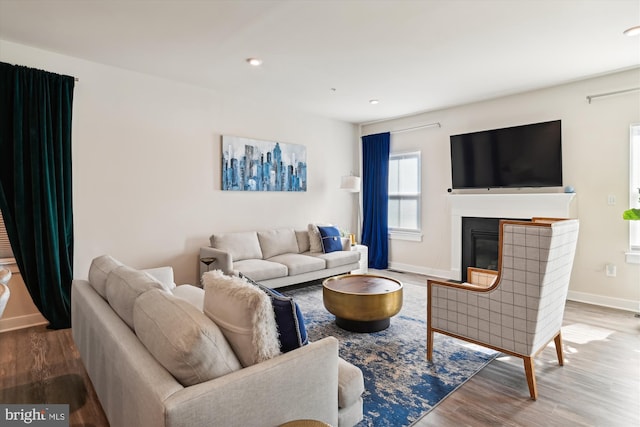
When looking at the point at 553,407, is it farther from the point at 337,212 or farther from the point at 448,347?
the point at 337,212

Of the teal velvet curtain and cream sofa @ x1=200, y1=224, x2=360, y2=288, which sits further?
cream sofa @ x1=200, y1=224, x2=360, y2=288

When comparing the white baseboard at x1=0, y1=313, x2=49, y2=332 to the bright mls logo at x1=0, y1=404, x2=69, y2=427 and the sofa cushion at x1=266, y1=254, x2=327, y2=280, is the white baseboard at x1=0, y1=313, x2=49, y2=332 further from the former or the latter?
the sofa cushion at x1=266, y1=254, x2=327, y2=280

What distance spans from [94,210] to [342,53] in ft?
9.66

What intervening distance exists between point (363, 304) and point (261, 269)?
147cm

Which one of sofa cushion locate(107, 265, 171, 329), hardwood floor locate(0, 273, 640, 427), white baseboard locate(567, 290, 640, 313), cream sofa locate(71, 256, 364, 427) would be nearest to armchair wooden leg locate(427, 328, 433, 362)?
hardwood floor locate(0, 273, 640, 427)

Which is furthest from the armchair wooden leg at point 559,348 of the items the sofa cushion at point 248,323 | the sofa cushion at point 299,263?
the sofa cushion at point 299,263

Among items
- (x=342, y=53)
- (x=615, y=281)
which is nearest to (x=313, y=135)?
(x=342, y=53)

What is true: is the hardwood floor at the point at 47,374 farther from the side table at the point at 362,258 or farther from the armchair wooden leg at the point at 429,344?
the side table at the point at 362,258

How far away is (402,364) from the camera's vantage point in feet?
8.33

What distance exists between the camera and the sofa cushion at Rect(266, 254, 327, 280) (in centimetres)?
430

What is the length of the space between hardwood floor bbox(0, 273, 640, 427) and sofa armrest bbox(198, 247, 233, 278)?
4.74 ft

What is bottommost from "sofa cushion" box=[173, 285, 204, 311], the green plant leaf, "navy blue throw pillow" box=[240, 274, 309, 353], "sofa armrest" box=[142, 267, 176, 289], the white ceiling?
"sofa cushion" box=[173, 285, 204, 311]

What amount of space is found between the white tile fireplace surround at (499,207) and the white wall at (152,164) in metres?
2.54

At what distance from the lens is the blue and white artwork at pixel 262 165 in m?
4.61
